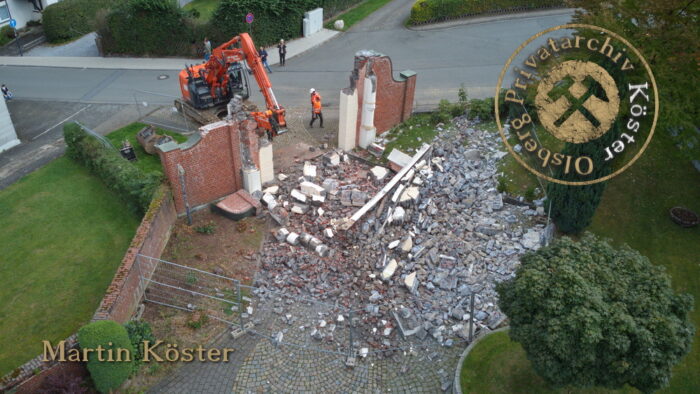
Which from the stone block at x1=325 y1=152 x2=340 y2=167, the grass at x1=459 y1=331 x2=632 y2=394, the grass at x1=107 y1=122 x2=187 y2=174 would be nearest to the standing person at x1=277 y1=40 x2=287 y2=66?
the grass at x1=107 y1=122 x2=187 y2=174

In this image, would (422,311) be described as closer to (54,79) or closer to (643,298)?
(643,298)

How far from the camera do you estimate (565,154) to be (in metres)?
17.7

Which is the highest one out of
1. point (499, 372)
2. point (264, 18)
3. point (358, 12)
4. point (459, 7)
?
point (459, 7)

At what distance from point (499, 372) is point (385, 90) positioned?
43.6 ft

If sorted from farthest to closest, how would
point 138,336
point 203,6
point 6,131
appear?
point 203,6 < point 6,131 < point 138,336

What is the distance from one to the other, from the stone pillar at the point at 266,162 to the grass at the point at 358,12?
1831 cm

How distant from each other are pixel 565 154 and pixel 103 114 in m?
22.1

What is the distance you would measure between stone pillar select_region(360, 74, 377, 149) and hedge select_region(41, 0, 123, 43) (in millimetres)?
24486

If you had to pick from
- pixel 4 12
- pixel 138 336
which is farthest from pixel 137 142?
pixel 4 12

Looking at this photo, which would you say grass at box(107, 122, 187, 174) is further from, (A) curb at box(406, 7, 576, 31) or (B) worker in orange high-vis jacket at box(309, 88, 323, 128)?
(A) curb at box(406, 7, 576, 31)

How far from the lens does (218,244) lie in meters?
19.3

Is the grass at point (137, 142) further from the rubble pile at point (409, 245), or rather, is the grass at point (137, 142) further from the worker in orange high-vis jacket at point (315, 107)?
the rubble pile at point (409, 245)

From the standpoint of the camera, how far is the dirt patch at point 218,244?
723 inches

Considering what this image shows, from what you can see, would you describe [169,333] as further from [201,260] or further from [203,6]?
[203,6]
